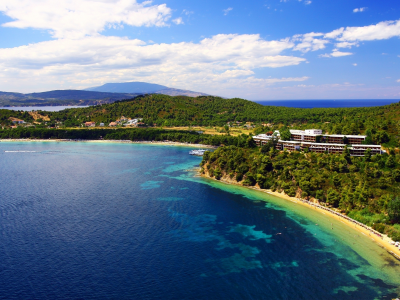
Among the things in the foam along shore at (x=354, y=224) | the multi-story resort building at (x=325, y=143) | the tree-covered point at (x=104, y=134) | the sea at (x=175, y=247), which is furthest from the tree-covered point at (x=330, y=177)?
the tree-covered point at (x=104, y=134)

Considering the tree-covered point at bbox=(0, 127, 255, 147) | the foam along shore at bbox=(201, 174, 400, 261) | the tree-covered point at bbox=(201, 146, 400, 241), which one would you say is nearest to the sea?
the foam along shore at bbox=(201, 174, 400, 261)

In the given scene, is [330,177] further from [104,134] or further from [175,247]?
[104,134]

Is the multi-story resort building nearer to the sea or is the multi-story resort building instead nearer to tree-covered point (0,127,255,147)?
the sea

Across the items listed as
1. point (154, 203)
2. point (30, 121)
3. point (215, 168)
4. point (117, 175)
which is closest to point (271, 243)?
point (154, 203)

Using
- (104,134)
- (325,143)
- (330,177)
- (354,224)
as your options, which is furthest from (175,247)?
(104,134)

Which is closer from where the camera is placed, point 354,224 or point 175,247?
point 175,247

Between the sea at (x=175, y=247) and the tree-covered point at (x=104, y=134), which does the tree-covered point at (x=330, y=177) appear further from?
the tree-covered point at (x=104, y=134)

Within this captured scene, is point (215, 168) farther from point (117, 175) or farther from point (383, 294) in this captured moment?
point (383, 294)
